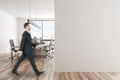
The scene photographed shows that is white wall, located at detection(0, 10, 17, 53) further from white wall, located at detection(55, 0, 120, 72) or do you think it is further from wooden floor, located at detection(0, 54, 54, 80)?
white wall, located at detection(55, 0, 120, 72)

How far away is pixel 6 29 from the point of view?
38.1ft

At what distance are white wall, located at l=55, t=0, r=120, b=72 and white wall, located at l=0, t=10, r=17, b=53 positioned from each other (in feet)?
22.1

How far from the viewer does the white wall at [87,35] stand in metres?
5.13

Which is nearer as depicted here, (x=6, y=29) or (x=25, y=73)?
(x=25, y=73)

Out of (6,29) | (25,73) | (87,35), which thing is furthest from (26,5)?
(25,73)

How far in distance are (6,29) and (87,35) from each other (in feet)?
25.8

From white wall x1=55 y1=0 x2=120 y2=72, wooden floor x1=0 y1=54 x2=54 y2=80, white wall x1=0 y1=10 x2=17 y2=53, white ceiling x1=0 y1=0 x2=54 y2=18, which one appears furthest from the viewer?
white wall x1=0 y1=10 x2=17 y2=53

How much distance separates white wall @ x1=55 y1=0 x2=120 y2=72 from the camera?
513 cm

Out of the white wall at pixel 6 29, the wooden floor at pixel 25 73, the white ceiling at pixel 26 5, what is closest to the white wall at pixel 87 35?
the wooden floor at pixel 25 73

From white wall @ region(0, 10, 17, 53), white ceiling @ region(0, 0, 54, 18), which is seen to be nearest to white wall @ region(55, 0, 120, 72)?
white ceiling @ region(0, 0, 54, 18)

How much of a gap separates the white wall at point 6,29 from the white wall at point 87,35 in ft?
22.1

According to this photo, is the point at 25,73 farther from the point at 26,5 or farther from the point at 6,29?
the point at 6,29

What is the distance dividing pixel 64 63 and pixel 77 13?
154 centimetres

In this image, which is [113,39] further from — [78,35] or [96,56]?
[78,35]
